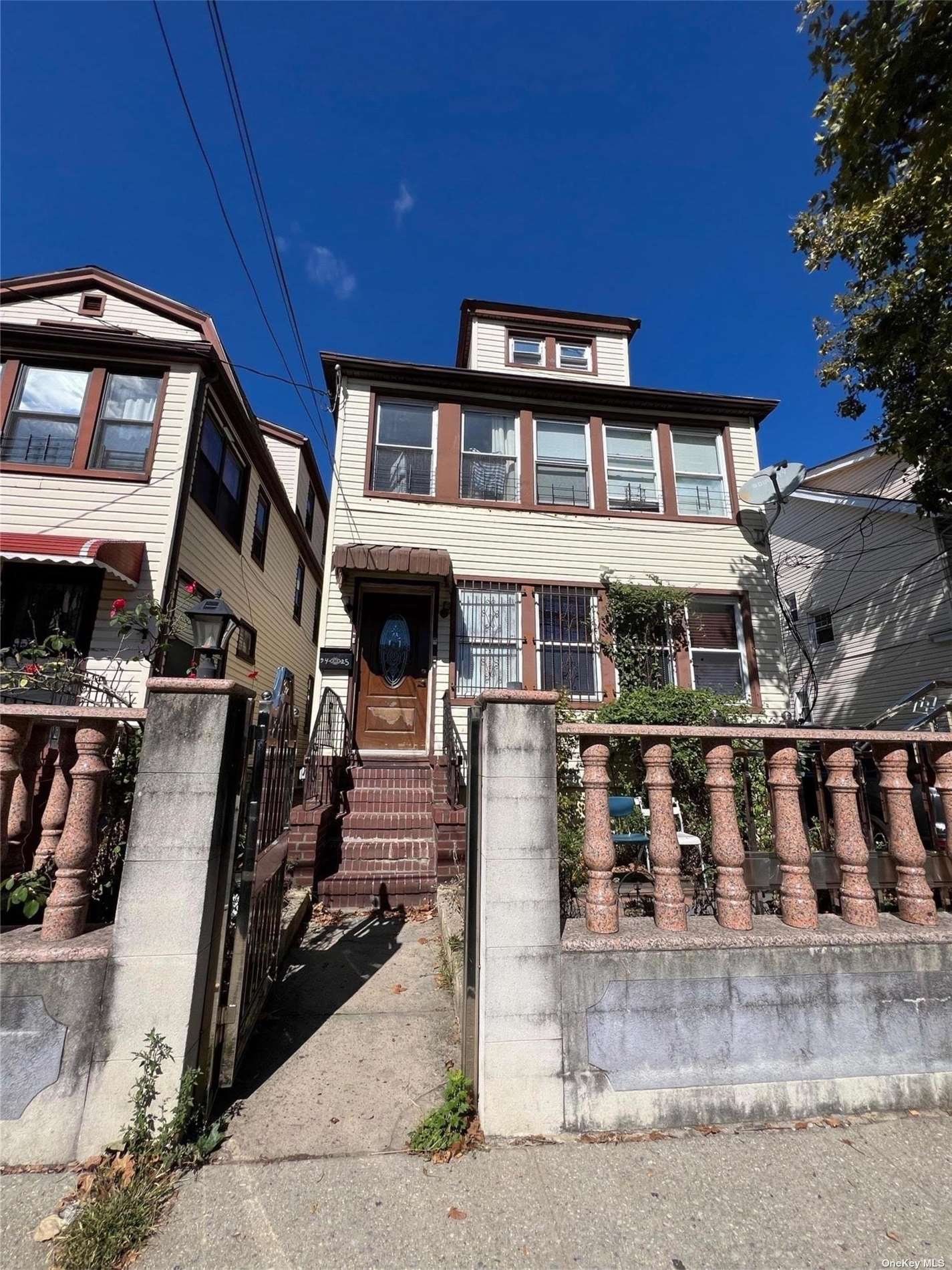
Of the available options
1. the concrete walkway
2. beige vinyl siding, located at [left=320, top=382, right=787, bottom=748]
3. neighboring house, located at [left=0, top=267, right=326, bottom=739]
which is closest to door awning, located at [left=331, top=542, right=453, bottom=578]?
beige vinyl siding, located at [left=320, top=382, right=787, bottom=748]

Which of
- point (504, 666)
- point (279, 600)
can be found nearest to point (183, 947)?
point (504, 666)

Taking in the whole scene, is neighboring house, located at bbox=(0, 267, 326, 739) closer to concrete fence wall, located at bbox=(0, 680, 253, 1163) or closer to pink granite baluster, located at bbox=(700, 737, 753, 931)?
concrete fence wall, located at bbox=(0, 680, 253, 1163)

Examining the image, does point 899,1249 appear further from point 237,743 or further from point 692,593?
point 692,593

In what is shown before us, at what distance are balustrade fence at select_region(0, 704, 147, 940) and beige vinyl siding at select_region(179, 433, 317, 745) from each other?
5.89 metres

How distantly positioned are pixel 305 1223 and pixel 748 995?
76.1 inches

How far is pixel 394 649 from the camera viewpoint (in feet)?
25.9

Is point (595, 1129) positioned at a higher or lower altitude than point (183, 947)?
lower

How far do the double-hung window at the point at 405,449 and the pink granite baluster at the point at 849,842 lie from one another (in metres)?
6.86

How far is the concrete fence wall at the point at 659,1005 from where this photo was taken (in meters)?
2.25

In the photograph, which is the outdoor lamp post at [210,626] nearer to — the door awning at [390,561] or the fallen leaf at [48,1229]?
the fallen leaf at [48,1229]

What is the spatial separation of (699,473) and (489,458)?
3.63 meters

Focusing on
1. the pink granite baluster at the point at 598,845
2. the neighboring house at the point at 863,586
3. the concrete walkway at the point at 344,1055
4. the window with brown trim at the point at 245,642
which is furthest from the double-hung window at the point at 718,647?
the window with brown trim at the point at 245,642

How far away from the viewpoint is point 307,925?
472 cm

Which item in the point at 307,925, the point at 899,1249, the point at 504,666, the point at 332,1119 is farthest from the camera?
the point at 504,666
